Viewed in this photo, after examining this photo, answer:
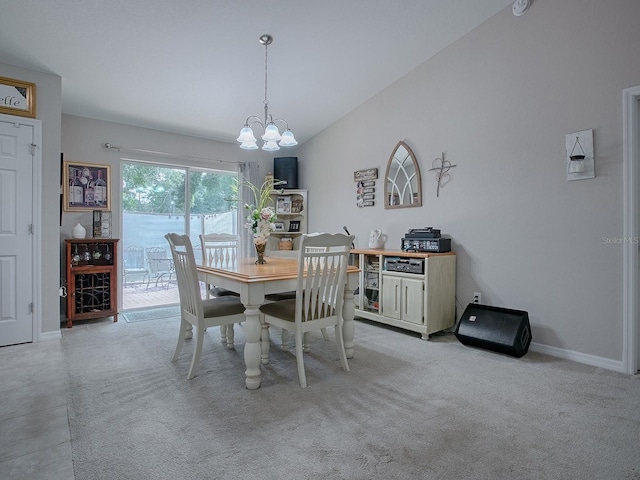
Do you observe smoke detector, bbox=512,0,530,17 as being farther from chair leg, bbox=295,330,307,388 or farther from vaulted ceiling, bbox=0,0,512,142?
chair leg, bbox=295,330,307,388

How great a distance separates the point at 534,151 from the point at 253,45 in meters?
2.69

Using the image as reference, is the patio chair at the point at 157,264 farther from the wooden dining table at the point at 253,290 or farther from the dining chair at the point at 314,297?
the dining chair at the point at 314,297

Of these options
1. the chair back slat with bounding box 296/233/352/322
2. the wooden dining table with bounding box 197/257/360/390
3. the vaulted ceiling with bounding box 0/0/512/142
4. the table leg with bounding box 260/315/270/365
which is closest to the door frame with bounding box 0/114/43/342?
the vaulted ceiling with bounding box 0/0/512/142

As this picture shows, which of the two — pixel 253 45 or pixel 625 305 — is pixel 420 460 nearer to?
pixel 625 305

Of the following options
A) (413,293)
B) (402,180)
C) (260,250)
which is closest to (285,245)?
(402,180)

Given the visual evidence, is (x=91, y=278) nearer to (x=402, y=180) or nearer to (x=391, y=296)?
(x=391, y=296)

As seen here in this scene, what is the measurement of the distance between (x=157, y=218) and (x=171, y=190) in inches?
17.5

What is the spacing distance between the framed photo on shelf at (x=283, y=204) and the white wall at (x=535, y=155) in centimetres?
211

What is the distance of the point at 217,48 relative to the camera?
3.14 meters

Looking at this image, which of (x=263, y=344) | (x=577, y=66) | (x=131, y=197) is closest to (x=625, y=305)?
(x=577, y=66)

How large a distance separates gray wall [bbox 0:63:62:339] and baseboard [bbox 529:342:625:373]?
14.7 feet

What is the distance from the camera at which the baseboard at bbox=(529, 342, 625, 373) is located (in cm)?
254

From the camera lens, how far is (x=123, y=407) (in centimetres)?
198

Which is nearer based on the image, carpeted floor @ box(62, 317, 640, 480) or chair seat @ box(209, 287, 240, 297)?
carpeted floor @ box(62, 317, 640, 480)
